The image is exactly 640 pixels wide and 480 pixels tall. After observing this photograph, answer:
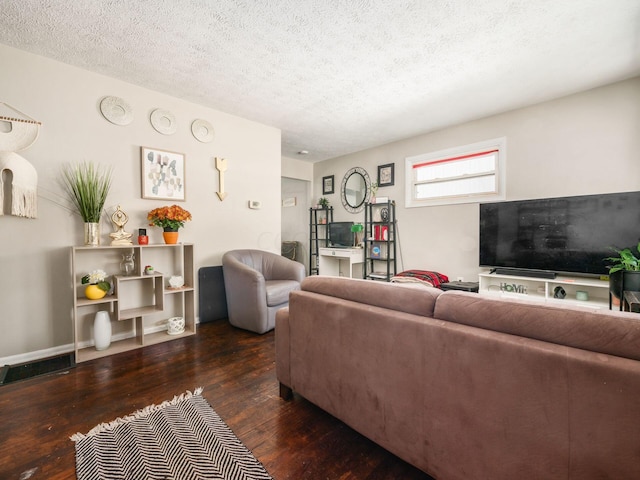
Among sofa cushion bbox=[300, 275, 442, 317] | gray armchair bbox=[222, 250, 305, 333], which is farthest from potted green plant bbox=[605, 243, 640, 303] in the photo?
gray armchair bbox=[222, 250, 305, 333]

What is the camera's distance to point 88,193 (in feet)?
7.89

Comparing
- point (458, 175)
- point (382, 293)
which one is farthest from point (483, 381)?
point (458, 175)

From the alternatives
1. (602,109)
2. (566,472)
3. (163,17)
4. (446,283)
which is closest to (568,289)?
(446,283)

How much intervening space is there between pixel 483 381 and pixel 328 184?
16.4 ft

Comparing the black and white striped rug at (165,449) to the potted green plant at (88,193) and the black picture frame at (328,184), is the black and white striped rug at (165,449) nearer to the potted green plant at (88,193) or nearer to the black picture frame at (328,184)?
the potted green plant at (88,193)

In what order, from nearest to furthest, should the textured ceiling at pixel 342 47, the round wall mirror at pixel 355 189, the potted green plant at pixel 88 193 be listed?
the textured ceiling at pixel 342 47 → the potted green plant at pixel 88 193 → the round wall mirror at pixel 355 189

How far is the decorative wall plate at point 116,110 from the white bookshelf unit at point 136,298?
1.24 m

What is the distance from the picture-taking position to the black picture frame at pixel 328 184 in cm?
556

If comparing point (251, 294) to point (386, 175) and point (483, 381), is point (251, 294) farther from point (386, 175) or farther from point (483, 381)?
point (386, 175)

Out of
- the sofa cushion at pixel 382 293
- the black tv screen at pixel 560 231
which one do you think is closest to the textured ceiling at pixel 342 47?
the black tv screen at pixel 560 231

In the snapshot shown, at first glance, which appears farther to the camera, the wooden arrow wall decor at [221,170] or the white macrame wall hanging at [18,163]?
the wooden arrow wall decor at [221,170]

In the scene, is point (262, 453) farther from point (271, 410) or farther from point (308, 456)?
point (271, 410)

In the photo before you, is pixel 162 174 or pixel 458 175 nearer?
pixel 162 174

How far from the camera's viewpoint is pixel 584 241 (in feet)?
9.19
